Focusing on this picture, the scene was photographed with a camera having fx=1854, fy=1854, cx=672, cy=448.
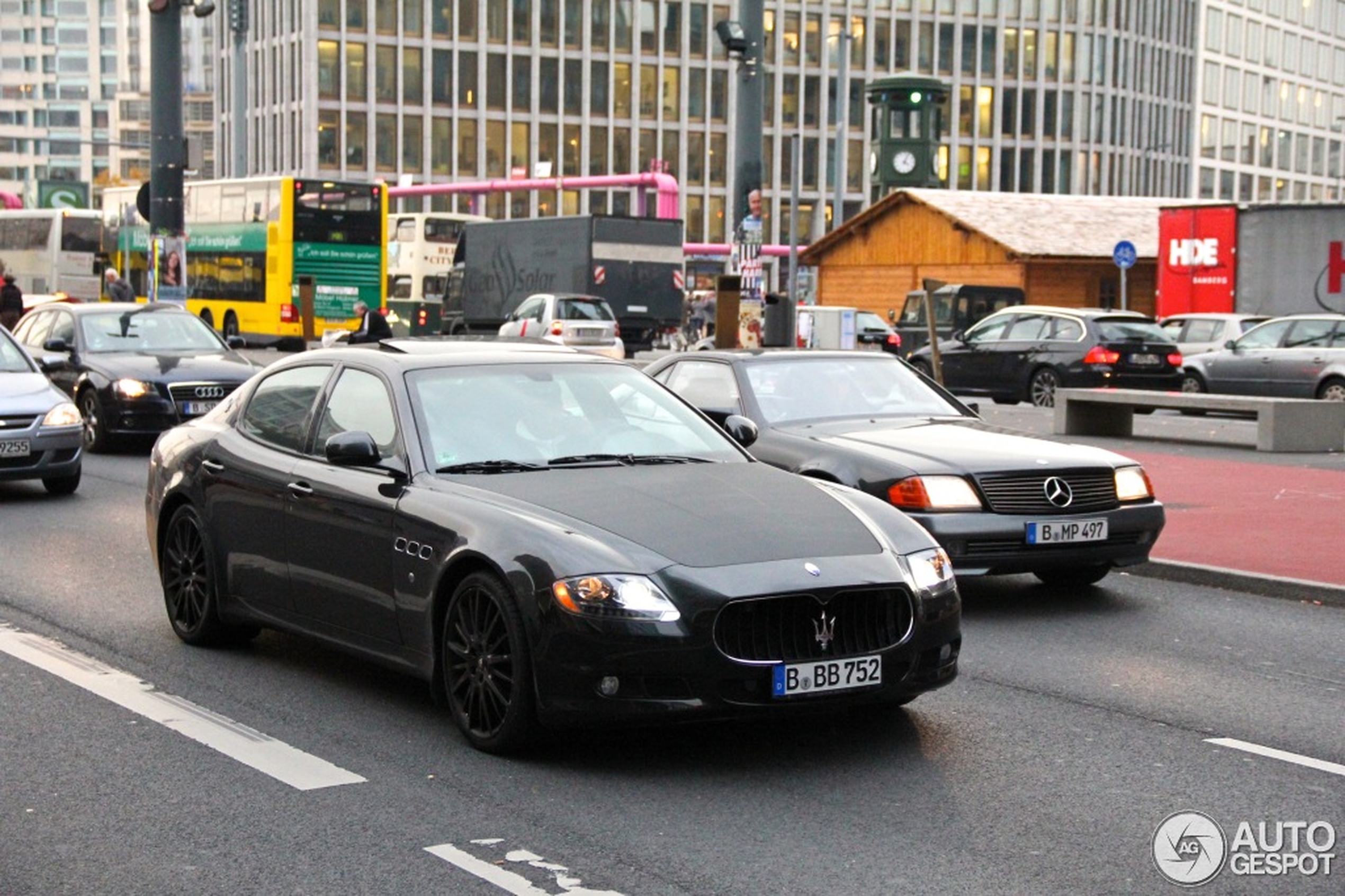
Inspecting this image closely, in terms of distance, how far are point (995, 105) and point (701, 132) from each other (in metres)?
18.4

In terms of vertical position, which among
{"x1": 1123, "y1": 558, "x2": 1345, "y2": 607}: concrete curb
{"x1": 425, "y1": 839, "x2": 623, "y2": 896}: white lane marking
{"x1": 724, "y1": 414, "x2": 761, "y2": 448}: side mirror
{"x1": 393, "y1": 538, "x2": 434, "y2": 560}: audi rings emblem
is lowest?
{"x1": 1123, "y1": 558, "x2": 1345, "y2": 607}: concrete curb

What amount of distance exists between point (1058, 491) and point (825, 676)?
396 cm

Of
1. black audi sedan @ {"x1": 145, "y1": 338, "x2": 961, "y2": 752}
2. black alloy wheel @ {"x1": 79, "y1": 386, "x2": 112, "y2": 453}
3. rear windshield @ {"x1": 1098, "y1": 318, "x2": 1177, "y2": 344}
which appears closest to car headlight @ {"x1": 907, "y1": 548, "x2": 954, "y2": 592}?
black audi sedan @ {"x1": 145, "y1": 338, "x2": 961, "y2": 752}

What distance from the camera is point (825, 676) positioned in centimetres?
602

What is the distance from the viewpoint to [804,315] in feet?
119

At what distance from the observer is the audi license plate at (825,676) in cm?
596

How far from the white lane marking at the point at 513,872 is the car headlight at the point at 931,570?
1.88 meters

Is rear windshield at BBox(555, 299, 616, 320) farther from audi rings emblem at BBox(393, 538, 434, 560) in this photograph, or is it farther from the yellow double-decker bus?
audi rings emblem at BBox(393, 538, 434, 560)

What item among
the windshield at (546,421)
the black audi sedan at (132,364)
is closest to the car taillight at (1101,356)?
the black audi sedan at (132,364)

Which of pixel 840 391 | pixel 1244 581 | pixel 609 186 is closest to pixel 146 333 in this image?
pixel 840 391

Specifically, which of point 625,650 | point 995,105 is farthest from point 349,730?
point 995,105

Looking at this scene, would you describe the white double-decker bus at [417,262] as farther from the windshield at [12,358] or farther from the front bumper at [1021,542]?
the front bumper at [1021,542]

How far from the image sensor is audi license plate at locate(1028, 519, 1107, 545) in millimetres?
9516

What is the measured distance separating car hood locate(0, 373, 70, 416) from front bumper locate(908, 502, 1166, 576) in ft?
25.9
